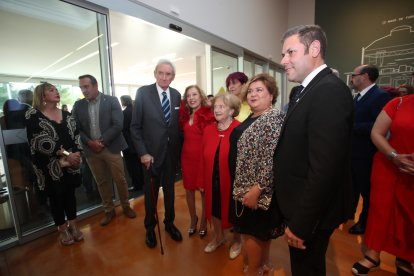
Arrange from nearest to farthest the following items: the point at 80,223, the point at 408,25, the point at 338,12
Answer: the point at 80,223 < the point at 408,25 < the point at 338,12

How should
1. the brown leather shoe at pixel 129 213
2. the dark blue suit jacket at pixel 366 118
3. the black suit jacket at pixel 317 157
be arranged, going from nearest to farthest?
the black suit jacket at pixel 317 157 < the dark blue suit jacket at pixel 366 118 < the brown leather shoe at pixel 129 213

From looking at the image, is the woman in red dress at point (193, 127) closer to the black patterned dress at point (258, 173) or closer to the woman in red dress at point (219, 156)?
the woman in red dress at point (219, 156)

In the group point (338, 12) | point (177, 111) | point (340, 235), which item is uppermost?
point (338, 12)

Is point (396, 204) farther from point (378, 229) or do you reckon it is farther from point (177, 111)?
point (177, 111)

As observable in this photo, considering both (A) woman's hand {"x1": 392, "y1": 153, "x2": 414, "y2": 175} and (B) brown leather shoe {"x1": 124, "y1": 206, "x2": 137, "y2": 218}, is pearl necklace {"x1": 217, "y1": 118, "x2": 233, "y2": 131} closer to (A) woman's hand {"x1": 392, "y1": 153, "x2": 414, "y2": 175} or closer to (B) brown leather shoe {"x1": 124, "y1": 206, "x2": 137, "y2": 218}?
(A) woman's hand {"x1": 392, "y1": 153, "x2": 414, "y2": 175}

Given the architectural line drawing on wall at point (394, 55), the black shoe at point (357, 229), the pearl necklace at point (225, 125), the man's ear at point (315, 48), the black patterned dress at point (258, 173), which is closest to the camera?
the man's ear at point (315, 48)

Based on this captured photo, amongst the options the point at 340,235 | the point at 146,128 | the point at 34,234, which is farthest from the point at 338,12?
the point at 34,234

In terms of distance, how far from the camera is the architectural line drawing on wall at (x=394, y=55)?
557cm

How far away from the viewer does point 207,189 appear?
6.40 ft

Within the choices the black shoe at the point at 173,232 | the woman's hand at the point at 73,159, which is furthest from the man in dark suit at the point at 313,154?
the woman's hand at the point at 73,159

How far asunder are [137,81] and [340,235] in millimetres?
10124

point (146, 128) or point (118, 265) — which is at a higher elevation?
point (146, 128)

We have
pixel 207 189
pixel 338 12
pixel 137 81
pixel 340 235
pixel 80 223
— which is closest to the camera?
pixel 207 189

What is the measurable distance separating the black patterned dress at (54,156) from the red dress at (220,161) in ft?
4.54
